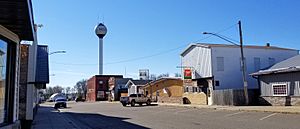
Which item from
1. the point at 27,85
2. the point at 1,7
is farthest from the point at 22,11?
the point at 27,85

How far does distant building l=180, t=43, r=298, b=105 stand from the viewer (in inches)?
1618

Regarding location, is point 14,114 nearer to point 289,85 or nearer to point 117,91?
point 289,85

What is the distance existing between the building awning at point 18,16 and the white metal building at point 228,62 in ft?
109

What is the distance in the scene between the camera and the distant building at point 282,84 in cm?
3044

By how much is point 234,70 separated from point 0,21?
36.5 m

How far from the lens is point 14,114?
9789mm

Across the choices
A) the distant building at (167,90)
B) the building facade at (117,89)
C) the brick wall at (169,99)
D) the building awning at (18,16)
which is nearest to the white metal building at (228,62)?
the brick wall at (169,99)

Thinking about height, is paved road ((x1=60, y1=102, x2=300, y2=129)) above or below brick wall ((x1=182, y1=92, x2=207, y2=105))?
below

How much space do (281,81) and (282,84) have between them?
299 mm

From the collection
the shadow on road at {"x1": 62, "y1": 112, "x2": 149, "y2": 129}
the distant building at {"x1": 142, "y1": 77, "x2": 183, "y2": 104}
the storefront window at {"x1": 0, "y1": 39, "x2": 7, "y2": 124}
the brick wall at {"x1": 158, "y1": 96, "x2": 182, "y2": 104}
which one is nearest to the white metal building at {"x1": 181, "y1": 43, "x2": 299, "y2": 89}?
the brick wall at {"x1": 158, "y1": 96, "x2": 182, "y2": 104}

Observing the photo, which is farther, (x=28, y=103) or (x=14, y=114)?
(x=28, y=103)

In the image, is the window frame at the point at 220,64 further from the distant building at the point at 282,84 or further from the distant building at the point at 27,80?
the distant building at the point at 27,80

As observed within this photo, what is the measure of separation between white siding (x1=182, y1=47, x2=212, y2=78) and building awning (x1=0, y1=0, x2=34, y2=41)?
3343 cm

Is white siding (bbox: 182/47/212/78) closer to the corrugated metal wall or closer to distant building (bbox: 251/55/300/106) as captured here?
distant building (bbox: 251/55/300/106)
